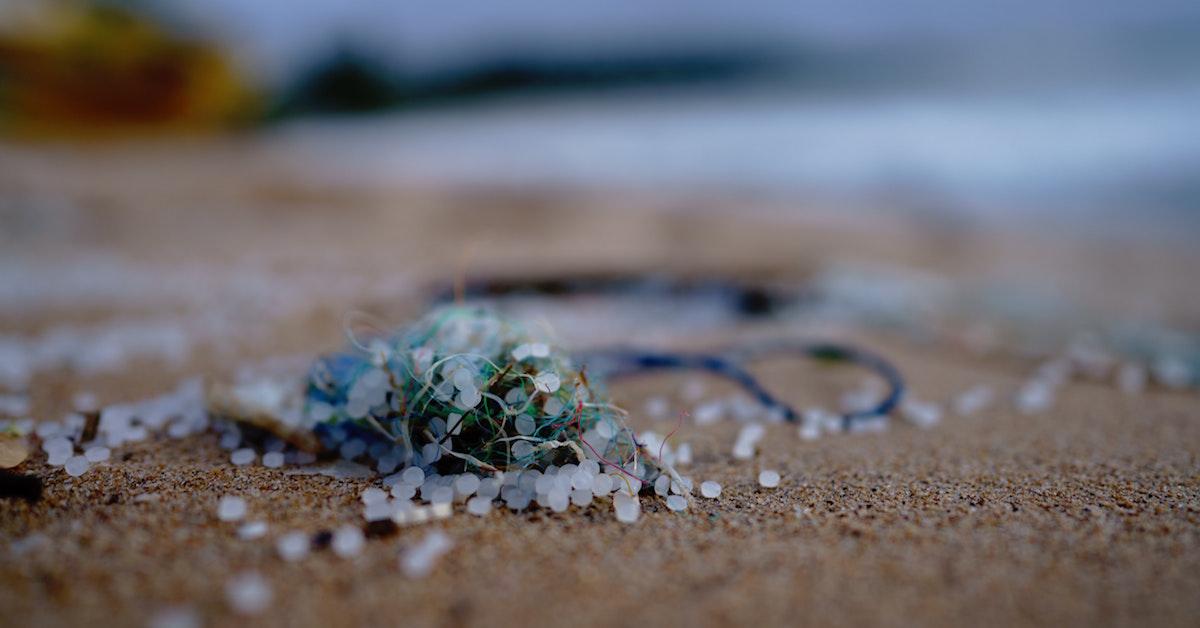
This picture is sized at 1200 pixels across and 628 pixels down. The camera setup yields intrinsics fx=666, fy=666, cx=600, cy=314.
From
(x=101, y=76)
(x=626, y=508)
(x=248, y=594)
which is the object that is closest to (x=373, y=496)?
(x=248, y=594)

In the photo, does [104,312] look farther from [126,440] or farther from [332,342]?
[126,440]

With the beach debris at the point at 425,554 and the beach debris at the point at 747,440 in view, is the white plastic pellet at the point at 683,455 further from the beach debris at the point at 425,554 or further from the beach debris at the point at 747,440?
the beach debris at the point at 425,554

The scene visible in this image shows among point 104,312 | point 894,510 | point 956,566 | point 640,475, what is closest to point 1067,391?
point 894,510

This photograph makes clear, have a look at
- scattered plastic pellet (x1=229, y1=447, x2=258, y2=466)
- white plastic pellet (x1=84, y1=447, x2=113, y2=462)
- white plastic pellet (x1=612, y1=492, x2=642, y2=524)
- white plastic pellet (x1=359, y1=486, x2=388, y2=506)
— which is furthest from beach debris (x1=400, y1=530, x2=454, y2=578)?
white plastic pellet (x1=84, y1=447, x2=113, y2=462)

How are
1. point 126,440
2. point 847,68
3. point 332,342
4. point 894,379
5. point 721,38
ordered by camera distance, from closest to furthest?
point 126,440
point 894,379
point 332,342
point 847,68
point 721,38

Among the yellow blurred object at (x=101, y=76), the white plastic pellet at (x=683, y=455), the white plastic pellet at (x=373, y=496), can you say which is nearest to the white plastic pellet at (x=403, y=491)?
the white plastic pellet at (x=373, y=496)

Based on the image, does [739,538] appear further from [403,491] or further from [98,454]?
[98,454]
